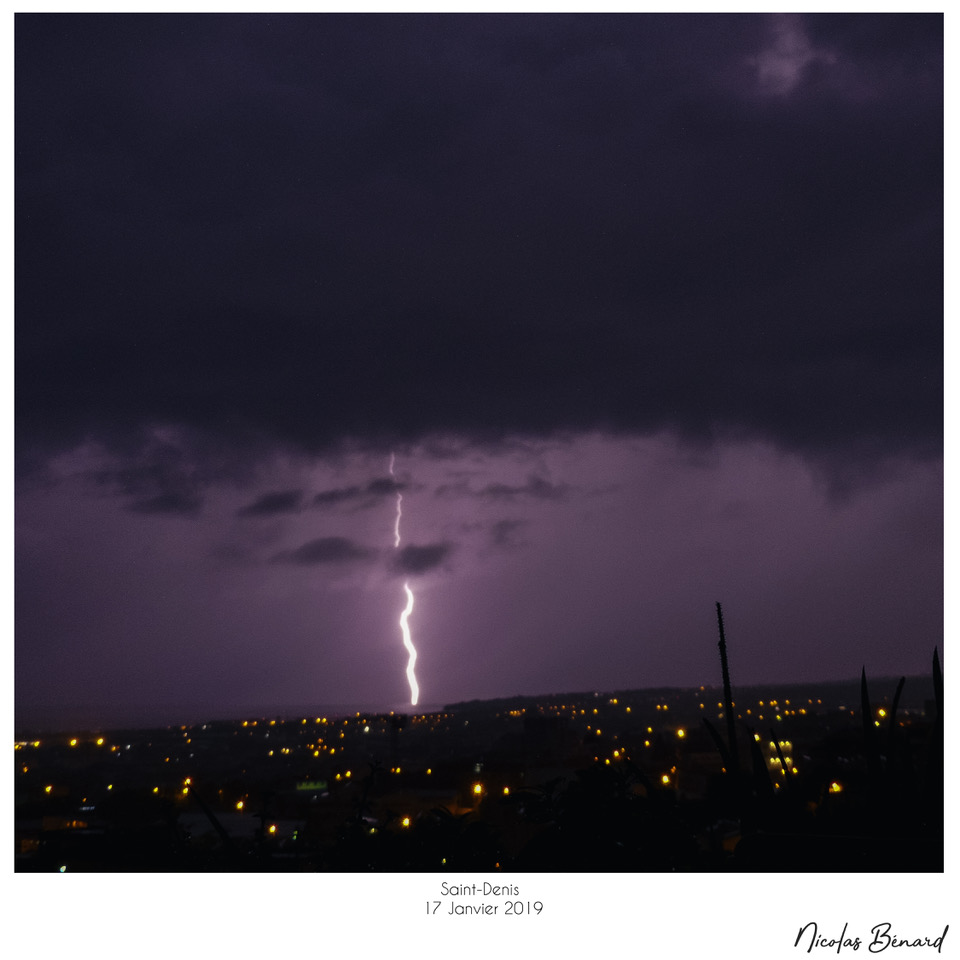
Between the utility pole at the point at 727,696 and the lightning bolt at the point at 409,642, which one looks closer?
the utility pole at the point at 727,696

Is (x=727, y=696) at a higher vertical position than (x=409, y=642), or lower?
higher

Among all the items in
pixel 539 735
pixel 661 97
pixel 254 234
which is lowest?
pixel 539 735

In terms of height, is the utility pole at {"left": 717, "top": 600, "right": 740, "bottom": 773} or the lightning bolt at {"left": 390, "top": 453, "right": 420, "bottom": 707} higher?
the utility pole at {"left": 717, "top": 600, "right": 740, "bottom": 773}

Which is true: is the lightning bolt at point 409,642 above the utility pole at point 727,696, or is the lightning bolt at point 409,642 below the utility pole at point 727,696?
below

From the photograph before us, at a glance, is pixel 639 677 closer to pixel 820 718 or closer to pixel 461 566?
pixel 820 718

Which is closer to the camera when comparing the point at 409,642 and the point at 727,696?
the point at 727,696

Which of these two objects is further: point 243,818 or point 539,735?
point 539,735

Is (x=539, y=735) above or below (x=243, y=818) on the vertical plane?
below

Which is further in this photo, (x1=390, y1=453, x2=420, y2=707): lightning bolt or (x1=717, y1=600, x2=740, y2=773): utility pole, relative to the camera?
(x1=390, y1=453, x2=420, y2=707): lightning bolt
